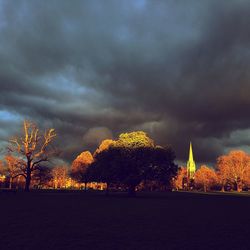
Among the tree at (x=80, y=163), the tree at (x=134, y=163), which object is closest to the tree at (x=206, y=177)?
the tree at (x=80, y=163)

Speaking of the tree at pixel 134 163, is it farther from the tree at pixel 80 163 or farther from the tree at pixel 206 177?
the tree at pixel 206 177

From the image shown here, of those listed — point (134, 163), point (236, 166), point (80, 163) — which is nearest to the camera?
point (134, 163)

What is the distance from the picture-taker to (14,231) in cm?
1528

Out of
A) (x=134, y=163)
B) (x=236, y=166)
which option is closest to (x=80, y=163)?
(x=236, y=166)

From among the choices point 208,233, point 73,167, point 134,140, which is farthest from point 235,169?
point 208,233

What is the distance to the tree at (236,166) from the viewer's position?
12331cm

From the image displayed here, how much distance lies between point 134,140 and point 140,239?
1863 inches

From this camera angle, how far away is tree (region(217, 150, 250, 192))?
123 m

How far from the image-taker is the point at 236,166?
12488cm

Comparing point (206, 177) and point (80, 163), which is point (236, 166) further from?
point (80, 163)

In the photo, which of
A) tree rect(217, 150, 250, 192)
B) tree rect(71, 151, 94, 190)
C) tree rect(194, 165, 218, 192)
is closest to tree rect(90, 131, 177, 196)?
tree rect(71, 151, 94, 190)

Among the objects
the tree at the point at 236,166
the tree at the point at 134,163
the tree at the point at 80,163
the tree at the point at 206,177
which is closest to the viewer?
the tree at the point at 134,163

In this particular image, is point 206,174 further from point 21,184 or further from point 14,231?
point 14,231

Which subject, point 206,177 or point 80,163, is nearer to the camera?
point 80,163
